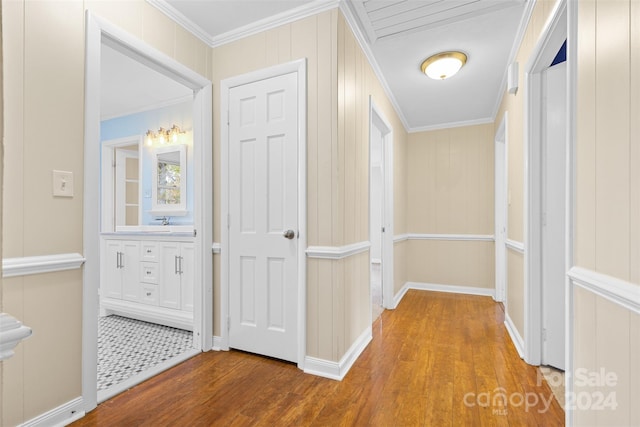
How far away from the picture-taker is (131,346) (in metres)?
2.71

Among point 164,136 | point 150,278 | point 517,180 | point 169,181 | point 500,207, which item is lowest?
point 150,278

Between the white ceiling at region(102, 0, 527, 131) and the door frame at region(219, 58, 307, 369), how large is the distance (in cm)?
36

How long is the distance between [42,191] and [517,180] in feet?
10.5

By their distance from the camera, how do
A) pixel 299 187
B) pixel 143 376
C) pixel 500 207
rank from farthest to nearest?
pixel 500 207, pixel 299 187, pixel 143 376

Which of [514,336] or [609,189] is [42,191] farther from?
[514,336]

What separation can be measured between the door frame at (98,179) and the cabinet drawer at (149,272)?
0.92 metres

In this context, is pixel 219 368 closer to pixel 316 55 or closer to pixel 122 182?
pixel 316 55

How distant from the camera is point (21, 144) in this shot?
1555mm

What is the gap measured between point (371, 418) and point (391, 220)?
242cm

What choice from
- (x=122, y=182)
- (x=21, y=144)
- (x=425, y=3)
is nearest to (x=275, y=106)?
(x=425, y=3)

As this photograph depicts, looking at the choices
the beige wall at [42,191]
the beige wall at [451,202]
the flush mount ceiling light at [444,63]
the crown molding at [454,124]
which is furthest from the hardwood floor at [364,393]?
the crown molding at [454,124]

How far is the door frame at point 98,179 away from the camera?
1789mm

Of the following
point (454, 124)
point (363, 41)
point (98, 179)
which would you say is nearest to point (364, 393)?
point (98, 179)

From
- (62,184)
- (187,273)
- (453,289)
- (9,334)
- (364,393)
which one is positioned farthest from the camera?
(453,289)
